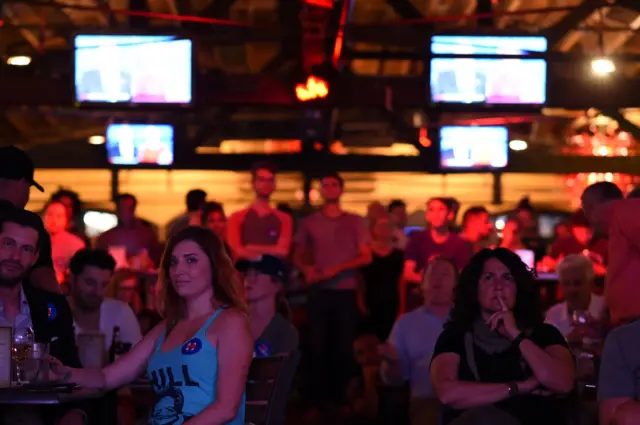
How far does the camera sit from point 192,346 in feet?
15.0

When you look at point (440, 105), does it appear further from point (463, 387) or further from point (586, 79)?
point (463, 387)

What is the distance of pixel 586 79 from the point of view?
13.3m

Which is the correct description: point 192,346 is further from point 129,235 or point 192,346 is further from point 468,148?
point 468,148

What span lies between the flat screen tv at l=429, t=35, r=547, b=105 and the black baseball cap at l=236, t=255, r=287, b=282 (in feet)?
15.6

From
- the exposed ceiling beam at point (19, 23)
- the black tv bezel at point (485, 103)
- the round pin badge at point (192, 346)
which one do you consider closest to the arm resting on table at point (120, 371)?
the round pin badge at point (192, 346)

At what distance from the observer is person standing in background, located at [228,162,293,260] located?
1026 centimetres

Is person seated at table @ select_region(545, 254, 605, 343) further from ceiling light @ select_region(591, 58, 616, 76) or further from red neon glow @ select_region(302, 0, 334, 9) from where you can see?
ceiling light @ select_region(591, 58, 616, 76)

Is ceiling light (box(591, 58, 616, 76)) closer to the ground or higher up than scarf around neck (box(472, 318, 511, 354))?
higher up

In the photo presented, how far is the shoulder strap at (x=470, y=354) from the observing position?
555cm

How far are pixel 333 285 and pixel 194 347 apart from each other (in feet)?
19.2

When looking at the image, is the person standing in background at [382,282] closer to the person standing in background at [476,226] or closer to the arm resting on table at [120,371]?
the person standing in background at [476,226]

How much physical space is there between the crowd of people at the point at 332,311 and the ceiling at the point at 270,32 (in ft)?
5.98

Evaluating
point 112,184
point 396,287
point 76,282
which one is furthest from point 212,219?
point 112,184

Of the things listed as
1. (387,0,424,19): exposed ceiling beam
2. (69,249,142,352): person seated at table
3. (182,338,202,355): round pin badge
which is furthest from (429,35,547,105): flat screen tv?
(182,338,202,355): round pin badge
